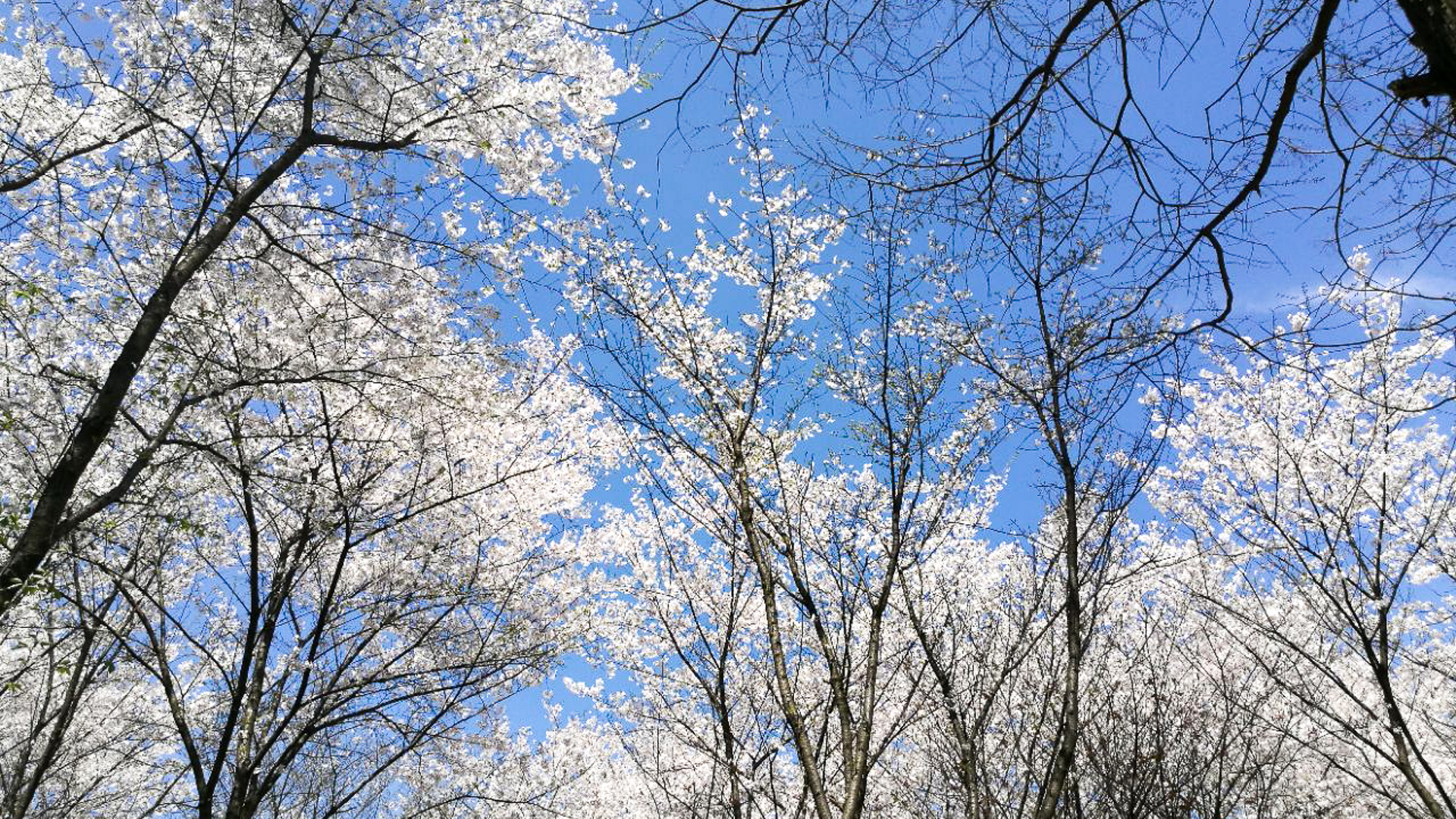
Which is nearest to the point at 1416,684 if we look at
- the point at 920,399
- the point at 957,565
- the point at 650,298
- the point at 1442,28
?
the point at 957,565

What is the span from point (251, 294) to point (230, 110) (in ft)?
5.58

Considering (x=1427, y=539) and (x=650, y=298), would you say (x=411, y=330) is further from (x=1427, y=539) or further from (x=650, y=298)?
(x=1427, y=539)

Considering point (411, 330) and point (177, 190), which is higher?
point (411, 330)

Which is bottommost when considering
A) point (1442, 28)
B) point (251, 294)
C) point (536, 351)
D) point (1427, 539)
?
point (1442, 28)

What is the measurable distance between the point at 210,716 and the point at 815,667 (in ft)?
25.4

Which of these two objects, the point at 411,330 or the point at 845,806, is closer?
the point at 845,806

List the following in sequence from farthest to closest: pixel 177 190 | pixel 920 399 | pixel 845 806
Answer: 1. pixel 177 190
2. pixel 920 399
3. pixel 845 806

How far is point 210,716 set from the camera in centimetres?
967

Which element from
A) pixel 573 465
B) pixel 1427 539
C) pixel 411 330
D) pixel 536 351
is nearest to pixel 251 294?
pixel 411 330

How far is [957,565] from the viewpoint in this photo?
9.62 m

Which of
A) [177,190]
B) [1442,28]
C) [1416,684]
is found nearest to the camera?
[1442,28]

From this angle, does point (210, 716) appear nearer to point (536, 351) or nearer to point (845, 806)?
point (536, 351)

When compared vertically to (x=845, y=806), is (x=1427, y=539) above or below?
above

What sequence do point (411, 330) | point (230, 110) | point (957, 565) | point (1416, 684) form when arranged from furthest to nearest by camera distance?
point (1416, 684) → point (957, 565) → point (411, 330) → point (230, 110)
